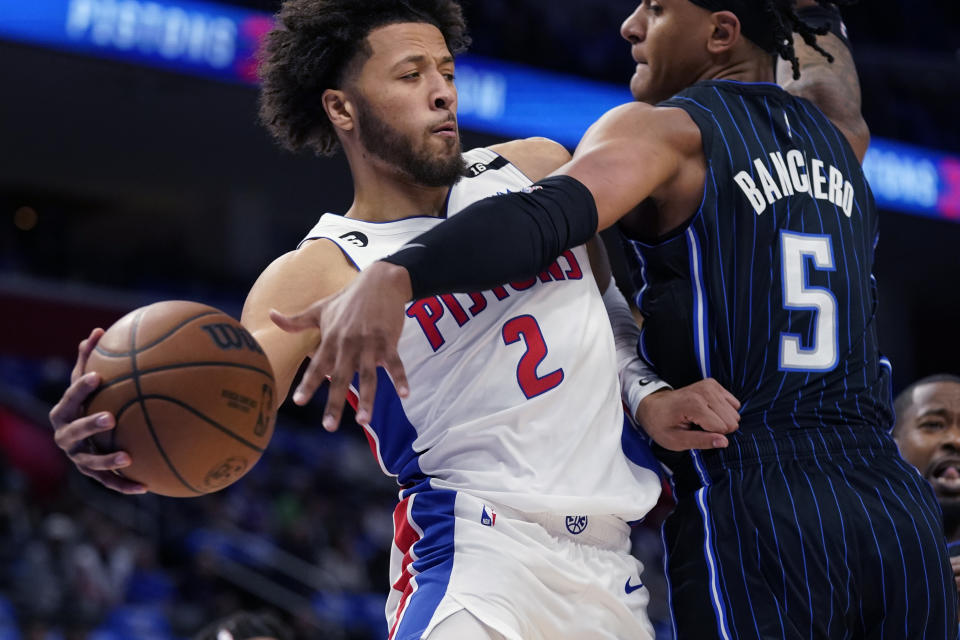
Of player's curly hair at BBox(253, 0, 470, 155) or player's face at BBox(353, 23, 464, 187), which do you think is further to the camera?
player's curly hair at BBox(253, 0, 470, 155)

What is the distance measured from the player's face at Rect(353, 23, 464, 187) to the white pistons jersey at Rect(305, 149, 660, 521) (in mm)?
284

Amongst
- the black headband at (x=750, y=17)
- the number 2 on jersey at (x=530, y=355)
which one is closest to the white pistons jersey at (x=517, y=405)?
the number 2 on jersey at (x=530, y=355)

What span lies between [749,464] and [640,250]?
1.85 feet

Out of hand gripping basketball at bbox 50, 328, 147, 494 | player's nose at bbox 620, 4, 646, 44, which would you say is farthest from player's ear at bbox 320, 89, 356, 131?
hand gripping basketball at bbox 50, 328, 147, 494

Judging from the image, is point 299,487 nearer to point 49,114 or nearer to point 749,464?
point 49,114

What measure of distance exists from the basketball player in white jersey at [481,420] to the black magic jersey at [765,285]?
152 millimetres

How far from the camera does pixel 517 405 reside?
268 cm

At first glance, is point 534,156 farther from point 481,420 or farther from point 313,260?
point 481,420

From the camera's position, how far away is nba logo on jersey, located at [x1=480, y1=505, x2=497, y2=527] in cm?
261

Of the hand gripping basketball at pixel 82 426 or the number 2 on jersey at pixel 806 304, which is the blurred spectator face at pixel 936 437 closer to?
the number 2 on jersey at pixel 806 304

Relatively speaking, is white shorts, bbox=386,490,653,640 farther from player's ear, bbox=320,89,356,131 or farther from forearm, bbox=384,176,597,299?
player's ear, bbox=320,89,356,131

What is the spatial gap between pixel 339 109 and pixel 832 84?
1.37m

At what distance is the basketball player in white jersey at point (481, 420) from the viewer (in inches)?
101

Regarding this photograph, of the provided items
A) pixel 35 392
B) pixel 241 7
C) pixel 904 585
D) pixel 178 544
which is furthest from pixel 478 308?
pixel 35 392
